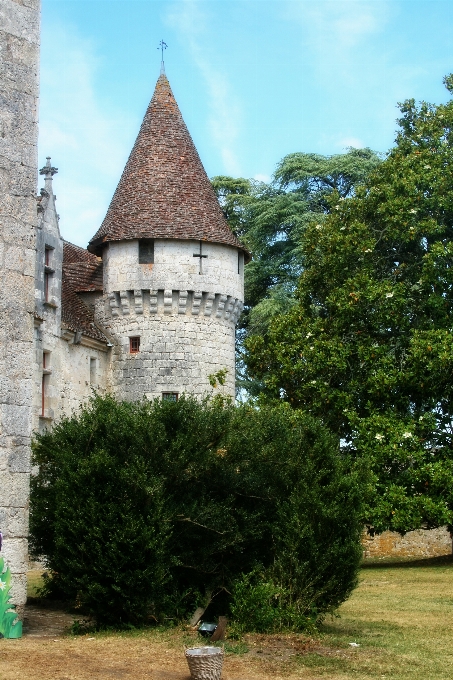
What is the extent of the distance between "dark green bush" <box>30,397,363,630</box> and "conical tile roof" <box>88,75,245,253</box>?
682 inches

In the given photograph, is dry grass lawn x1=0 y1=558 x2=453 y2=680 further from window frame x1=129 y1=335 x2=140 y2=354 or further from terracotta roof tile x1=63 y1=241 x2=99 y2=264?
terracotta roof tile x1=63 y1=241 x2=99 y2=264

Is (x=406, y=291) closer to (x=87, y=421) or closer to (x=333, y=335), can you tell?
(x=333, y=335)

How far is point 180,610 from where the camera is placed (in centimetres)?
1240

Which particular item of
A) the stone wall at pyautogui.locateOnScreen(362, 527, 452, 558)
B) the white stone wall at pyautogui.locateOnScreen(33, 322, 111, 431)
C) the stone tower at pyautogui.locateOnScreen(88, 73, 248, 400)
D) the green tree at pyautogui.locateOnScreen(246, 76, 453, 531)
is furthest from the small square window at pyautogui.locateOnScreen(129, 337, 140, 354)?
the stone wall at pyautogui.locateOnScreen(362, 527, 452, 558)

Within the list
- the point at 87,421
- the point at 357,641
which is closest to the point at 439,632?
the point at 357,641

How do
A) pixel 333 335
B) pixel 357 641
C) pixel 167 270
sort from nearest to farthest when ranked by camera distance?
pixel 357 641
pixel 333 335
pixel 167 270

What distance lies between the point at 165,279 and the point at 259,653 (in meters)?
20.1

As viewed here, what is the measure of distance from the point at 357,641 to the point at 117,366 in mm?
19419

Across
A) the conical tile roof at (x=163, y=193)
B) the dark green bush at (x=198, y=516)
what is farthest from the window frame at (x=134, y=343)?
the dark green bush at (x=198, y=516)

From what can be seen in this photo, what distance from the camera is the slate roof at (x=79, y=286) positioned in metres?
30.0

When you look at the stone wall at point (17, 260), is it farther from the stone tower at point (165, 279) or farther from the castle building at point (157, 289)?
the stone tower at point (165, 279)

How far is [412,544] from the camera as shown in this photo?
3234 cm

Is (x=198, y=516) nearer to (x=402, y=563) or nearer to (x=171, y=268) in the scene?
(x=402, y=563)

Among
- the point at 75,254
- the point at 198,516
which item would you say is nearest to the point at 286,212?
the point at 75,254
